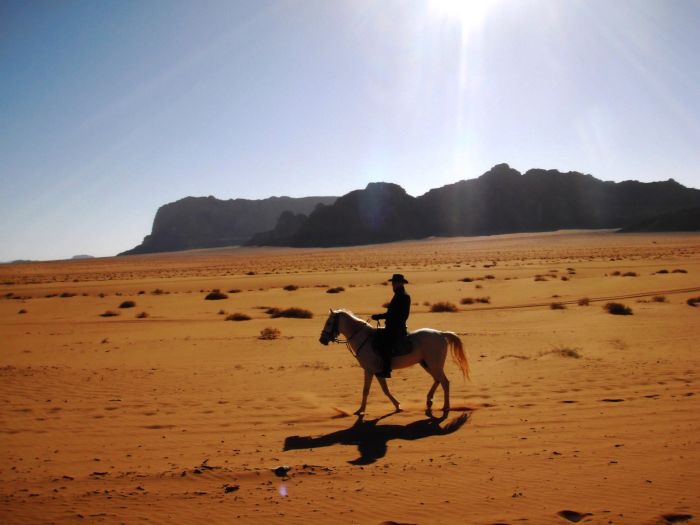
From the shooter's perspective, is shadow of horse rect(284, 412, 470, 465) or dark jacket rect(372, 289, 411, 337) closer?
shadow of horse rect(284, 412, 470, 465)

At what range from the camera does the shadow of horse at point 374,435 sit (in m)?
8.19

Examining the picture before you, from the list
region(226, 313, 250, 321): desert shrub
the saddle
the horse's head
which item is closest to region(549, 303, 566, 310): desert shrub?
region(226, 313, 250, 321): desert shrub

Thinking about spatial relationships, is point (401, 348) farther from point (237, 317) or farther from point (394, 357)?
point (237, 317)

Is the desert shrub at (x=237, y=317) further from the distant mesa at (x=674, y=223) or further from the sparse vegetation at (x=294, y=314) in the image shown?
the distant mesa at (x=674, y=223)

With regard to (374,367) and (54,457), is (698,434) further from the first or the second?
(54,457)

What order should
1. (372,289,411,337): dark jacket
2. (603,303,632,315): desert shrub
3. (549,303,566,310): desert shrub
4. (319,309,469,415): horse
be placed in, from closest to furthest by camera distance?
(372,289,411,337): dark jacket → (319,309,469,415): horse → (603,303,632,315): desert shrub → (549,303,566,310): desert shrub

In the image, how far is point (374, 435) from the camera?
8.79 m

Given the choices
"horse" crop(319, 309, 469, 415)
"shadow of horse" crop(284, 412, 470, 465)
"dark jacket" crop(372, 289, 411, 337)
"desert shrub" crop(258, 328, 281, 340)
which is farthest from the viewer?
"desert shrub" crop(258, 328, 281, 340)

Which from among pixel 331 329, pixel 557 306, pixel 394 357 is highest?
pixel 331 329

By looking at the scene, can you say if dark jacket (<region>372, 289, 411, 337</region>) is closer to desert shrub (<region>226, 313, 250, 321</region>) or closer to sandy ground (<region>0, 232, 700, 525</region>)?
sandy ground (<region>0, 232, 700, 525</region>)

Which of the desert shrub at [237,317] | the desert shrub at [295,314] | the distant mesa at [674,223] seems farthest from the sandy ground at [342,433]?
the distant mesa at [674,223]

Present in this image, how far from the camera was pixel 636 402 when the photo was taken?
9.77 metres

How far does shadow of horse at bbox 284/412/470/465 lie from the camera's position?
8188mm

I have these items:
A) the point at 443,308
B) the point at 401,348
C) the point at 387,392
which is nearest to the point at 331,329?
the point at 401,348
